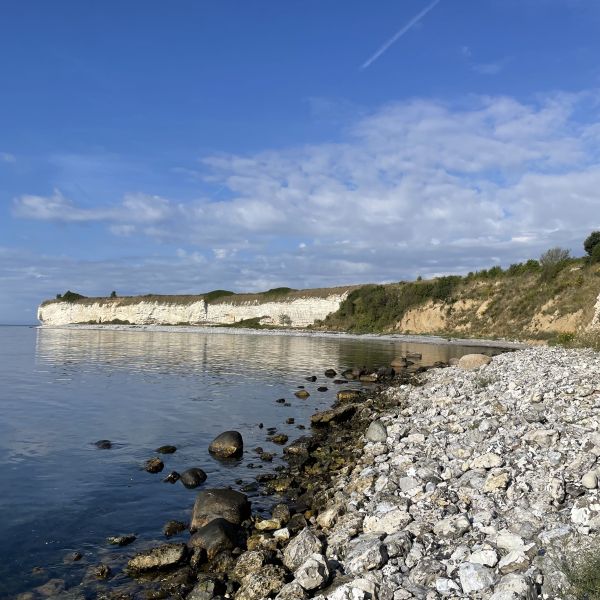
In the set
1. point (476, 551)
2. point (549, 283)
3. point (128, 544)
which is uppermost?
point (549, 283)

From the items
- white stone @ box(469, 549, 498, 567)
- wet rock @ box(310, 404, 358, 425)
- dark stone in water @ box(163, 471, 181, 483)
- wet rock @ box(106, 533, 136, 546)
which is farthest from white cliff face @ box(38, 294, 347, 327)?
white stone @ box(469, 549, 498, 567)

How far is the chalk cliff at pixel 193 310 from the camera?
109 m

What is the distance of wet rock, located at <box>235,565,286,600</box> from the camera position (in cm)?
769

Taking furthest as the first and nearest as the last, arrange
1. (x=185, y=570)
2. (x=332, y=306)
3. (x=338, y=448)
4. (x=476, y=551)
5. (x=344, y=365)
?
(x=332, y=306) → (x=344, y=365) → (x=338, y=448) → (x=185, y=570) → (x=476, y=551)

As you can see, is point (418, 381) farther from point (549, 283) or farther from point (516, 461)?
point (549, 283)

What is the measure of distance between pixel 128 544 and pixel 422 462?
6.18 m

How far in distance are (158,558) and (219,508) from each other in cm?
193

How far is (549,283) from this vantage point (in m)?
70.9

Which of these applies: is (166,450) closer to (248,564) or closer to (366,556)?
(248,564)

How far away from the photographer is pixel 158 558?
9.30m

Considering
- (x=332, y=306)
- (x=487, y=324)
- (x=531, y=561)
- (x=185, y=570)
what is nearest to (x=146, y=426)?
(x=185, y=570)

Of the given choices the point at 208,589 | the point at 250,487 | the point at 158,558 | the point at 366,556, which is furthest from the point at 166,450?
the point at 366,556

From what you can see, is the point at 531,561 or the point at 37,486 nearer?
the point at 531,561

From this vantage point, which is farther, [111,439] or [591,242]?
[591,242]
